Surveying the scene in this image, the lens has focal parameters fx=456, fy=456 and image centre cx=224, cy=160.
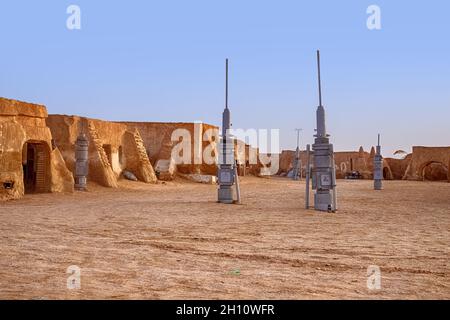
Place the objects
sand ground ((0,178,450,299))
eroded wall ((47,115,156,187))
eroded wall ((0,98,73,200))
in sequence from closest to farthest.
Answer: sand ground ((0,178,450,299))
eroded wall ((0,98,73,200))
eroded wall ((47,115,156,187))

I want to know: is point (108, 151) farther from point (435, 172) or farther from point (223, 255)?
point (435, 172)

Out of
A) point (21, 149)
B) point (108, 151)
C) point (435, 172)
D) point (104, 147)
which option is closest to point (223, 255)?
point (21, 149)

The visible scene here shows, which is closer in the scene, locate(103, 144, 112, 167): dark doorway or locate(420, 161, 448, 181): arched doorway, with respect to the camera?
locate(103, 144, 112, 167): dark doorway

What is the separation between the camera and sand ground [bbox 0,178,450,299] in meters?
3.87

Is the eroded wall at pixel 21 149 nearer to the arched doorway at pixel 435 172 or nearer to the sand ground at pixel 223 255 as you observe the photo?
the sand ground at pixel 223 255

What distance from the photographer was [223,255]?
5.49 meters

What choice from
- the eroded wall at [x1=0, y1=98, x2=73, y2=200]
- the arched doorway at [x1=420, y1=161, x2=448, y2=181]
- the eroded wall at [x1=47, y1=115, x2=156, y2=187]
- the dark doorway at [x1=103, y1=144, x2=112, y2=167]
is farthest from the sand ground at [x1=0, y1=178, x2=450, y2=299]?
the arched doorway at [x1=420, y1=161, x2=448, y2=181]

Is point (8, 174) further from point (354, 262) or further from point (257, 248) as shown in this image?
point (354, 262)

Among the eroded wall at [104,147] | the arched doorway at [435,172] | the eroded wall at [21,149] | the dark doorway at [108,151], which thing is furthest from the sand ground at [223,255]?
the arched doorway at [435,172]

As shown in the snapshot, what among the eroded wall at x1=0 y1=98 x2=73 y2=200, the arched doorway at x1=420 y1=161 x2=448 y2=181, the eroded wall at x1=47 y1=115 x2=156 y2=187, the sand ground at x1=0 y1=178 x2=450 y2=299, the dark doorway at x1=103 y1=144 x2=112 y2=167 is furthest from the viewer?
the arched doorway at x1=420 y1=161 x2=448 y2=181

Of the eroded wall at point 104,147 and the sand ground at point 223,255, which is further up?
the eroded wall at point 104,147

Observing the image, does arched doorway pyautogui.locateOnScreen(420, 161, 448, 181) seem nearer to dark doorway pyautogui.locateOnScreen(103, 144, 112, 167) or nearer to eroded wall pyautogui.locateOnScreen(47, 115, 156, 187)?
eroded wall pyautogui.locateOnScreen(47, 115, 156, 187)

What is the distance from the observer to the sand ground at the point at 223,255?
12.7ft
